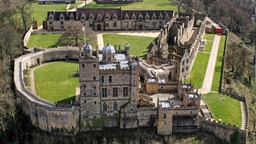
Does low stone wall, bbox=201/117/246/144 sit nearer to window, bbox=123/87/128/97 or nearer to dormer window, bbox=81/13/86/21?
window, bbox=123/87/128/97

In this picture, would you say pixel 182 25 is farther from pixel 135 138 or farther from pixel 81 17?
pixel 135 138

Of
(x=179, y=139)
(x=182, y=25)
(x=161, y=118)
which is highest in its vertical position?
(x=182, y=25)

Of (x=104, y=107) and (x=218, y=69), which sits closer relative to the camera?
(x=104, y=107)

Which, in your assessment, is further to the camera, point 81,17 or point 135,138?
point 81,17

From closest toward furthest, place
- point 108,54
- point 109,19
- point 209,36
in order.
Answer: point 108,54 → point 109,19 → point 209,36

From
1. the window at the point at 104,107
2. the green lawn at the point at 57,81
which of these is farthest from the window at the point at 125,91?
the green lawn at the point at 57,81

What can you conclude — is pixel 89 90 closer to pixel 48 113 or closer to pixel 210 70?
pixel 48 113

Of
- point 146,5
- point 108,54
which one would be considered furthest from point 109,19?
point 108,54

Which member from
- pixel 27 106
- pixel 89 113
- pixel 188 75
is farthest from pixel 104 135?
pixel 188 75
